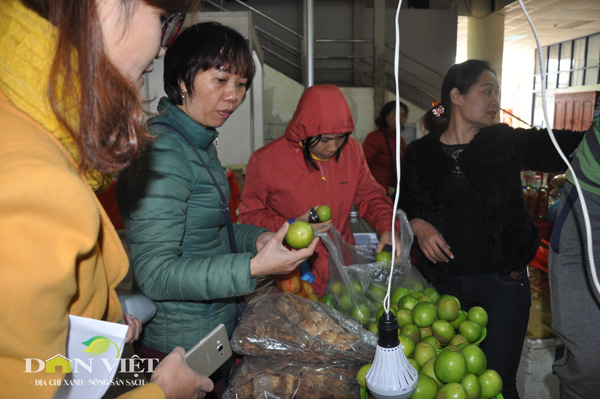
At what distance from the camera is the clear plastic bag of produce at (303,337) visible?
49.7 inches

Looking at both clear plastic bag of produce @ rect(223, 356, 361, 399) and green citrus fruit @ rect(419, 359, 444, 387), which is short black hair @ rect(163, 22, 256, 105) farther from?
green citrus fruit @ rect(419, 359, 444, 387)

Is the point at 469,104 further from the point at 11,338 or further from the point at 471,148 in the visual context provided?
the point at 11,338

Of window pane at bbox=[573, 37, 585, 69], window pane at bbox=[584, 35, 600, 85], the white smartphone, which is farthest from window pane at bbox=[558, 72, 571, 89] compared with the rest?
the white smartphone

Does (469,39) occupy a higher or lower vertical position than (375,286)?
higher

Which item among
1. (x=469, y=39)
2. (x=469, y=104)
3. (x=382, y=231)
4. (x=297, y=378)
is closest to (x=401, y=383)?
(x=297, y=378)

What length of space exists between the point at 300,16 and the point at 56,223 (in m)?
→ 10.8

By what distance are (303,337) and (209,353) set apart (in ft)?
0.98

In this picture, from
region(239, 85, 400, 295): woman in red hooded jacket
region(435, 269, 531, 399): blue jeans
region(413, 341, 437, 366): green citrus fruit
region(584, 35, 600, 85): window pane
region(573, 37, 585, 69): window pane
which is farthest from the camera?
region(573, 37, 585, 69): window pane

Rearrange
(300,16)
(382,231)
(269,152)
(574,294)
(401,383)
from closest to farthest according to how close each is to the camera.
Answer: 1. (401,383)
2. (574,294)
3. (382,231)
4. (269,152)
5. (300,16)

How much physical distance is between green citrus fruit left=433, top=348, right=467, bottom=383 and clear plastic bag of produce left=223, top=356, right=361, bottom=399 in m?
0.23

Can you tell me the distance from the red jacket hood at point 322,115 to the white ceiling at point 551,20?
8759 millimetres

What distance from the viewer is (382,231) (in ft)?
6.89

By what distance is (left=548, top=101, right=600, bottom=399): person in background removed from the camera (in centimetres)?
148

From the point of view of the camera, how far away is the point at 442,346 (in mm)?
1443
